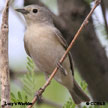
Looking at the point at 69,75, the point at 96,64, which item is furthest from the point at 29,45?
the point at 96,64

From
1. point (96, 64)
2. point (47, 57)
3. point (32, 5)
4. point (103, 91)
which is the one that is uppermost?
point (32, 5)

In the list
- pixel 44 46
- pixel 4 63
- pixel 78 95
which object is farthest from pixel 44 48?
pixel 4 63

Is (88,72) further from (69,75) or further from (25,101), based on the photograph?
(25,101)

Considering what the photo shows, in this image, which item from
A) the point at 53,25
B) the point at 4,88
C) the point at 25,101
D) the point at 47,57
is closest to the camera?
the point at 4,88

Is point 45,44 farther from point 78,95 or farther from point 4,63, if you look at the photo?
point 4,63

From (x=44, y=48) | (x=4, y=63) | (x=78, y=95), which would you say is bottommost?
(x=78, y=95)

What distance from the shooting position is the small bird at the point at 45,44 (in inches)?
137

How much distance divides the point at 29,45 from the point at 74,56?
0.81 meters

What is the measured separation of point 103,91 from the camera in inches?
155

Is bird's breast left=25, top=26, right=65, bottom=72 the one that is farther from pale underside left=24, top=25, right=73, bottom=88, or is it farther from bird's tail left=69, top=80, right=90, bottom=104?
bird's tail left=69, top=80, right=90, bottom=104

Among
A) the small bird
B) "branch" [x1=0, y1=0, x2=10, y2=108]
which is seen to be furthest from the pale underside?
"branch" [x1=0, y1=0, x2=10, y2=108]

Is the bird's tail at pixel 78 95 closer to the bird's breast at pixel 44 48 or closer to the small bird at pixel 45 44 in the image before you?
the small bird at pixel 45 44

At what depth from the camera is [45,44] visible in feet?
11.3

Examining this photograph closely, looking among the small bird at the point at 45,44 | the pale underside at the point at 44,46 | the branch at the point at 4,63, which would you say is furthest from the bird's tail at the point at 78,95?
the branch at the point at 4,63
